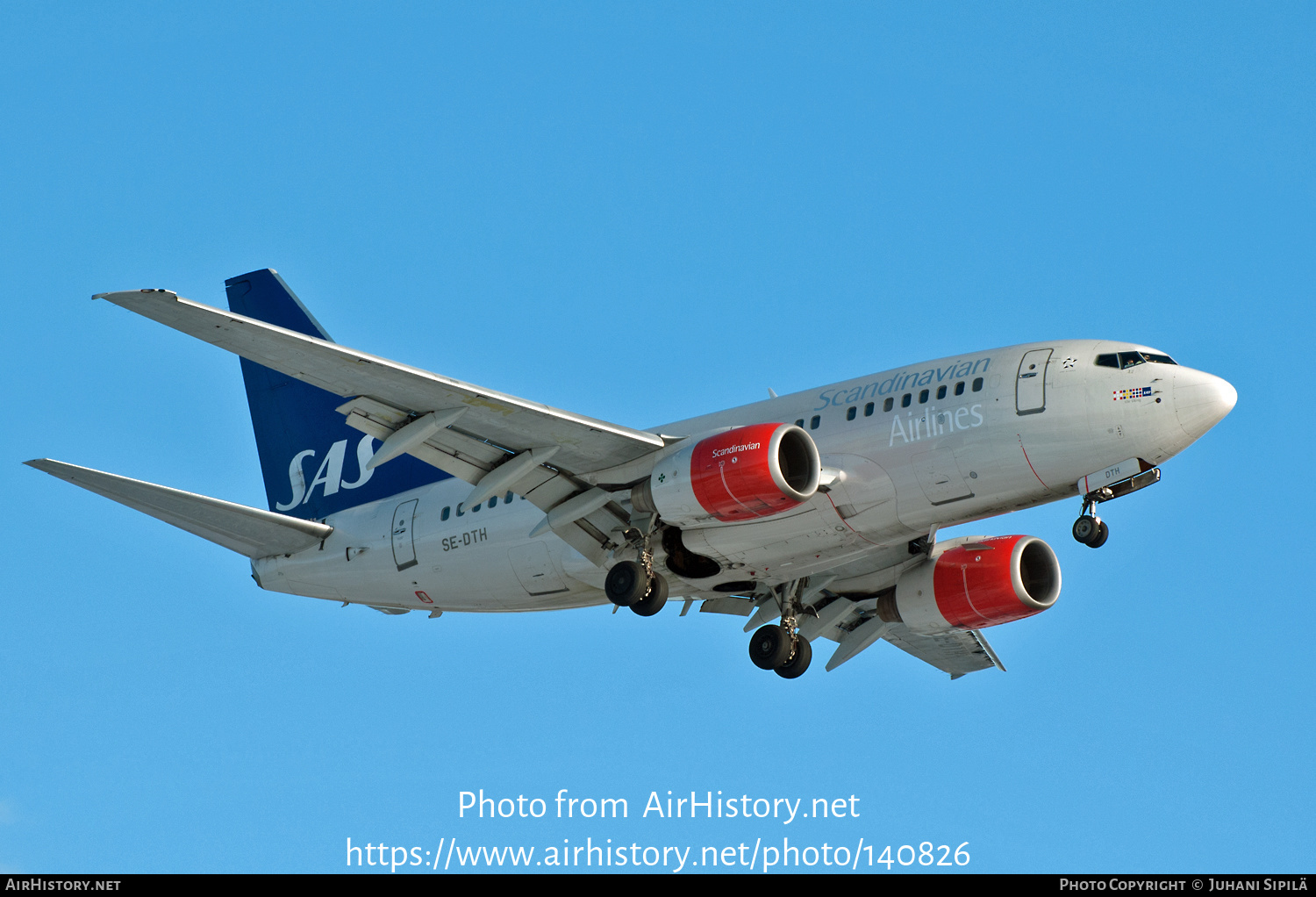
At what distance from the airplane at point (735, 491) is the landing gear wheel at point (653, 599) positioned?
0.08 m

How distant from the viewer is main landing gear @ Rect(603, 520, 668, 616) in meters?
31.2

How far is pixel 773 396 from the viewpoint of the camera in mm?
32750

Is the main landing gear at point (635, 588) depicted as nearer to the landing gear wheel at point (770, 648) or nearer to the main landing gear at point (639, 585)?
the main landing gear at point (639, 585)

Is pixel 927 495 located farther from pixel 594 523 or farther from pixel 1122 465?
pixel 594 523

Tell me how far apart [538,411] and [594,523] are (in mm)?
3535

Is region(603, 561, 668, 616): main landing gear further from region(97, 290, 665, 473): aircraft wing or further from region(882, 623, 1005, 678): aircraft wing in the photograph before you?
region(882, 623, 1005, 678): aircraft wing

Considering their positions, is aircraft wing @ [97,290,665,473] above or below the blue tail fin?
below

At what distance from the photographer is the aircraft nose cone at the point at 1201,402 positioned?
2836cm

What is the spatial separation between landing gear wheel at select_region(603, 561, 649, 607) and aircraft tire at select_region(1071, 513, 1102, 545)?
28.4 feet

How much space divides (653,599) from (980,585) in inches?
305

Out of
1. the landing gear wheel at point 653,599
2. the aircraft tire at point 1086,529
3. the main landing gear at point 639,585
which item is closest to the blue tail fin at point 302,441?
the main landing gear at point 639,585

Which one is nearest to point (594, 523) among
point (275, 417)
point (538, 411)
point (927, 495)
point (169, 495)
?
point (538, 411)

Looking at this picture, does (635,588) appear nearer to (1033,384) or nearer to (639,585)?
(639,585)

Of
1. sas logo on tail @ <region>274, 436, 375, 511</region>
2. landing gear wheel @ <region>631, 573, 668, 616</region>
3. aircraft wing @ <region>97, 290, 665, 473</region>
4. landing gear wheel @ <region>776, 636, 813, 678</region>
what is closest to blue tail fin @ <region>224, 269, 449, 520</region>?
sas logo on tail @ <region>274, 436, 375, 511</region>
